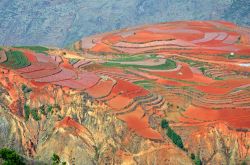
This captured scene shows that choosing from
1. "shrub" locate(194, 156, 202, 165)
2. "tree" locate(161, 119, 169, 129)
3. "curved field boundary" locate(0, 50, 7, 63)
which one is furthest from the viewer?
"curved field boundary" locate(0, 50, 7, 63)

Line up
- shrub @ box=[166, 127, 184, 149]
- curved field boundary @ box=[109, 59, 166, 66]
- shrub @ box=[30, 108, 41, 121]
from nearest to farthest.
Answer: shrub @ box=[30, 108, 41, 121]
shrub @ box=[166, 127, 184, 149]
curved field boundary @ box=[109, 59, 166, 66]

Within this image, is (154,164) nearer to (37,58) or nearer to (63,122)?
(63,122)

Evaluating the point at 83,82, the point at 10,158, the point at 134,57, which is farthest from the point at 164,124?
the point at 10,158

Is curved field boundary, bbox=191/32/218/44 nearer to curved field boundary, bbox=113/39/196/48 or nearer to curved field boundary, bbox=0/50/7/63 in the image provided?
curved field boundary, bbox=113/39/196/48

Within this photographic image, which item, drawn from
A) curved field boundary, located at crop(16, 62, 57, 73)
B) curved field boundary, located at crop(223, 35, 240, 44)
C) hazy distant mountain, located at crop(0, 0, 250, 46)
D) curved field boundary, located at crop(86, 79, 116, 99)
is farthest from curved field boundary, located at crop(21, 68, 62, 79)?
hazy distant mountain, located at crop(0, 0, 250, 46)

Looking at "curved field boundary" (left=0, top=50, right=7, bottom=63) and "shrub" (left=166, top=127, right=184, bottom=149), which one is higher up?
"curved field boundary" (left=0, top=50, right=7, bottom=63)

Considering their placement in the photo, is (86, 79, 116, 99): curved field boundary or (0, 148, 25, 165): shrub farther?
(86, 79, 116, 99): curved field boundary

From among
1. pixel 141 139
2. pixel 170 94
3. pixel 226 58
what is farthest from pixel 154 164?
pixel 226 58

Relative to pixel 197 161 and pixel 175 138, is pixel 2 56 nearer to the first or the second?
pixel 175 138
